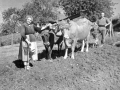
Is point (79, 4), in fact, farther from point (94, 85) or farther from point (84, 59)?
point (94, 85)

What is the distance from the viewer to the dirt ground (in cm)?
536

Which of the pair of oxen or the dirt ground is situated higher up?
the pair of oxen

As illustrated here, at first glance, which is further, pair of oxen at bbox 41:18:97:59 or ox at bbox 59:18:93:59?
ox at bbox 59:18:93:59

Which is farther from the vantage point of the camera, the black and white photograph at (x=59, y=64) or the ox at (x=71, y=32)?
the ox at (x=71, y=32)

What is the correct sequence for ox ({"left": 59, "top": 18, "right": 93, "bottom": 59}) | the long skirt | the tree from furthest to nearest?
the tree, ox ({"left": 59, "top": 18, "right": 93, "bottom": 59}), the long skirt

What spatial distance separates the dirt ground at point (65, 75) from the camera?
17.6ft

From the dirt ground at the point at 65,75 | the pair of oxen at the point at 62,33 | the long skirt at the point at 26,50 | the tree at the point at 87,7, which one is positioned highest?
the tree at the point at 87,7

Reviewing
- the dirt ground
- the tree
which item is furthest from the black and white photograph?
the tree

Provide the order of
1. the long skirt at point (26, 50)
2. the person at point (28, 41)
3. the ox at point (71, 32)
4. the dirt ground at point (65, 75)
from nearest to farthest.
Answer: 1. the dirt ground at point (65, 75)
2. the person at point (28, 41)
3. the long skirt at point (26, 50)
4. the ox at point (71, 32)

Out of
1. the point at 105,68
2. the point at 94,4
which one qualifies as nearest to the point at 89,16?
the point at 94,4

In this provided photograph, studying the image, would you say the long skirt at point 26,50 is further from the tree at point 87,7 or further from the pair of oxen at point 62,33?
the tree at point 87,7

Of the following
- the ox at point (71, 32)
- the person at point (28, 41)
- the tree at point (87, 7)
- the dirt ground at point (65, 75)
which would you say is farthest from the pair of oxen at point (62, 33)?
the tree at point (87, 7)

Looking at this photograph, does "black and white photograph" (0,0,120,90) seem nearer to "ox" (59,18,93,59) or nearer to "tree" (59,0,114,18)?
"ox" (59,18,93,59)

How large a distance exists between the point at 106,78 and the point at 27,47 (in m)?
3.50
